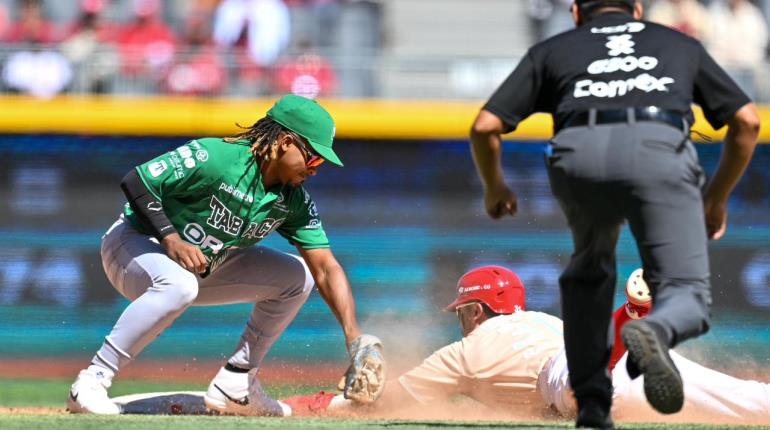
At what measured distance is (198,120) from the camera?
7.37m

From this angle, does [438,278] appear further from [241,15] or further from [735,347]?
[241,15]

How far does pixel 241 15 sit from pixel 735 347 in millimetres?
4383

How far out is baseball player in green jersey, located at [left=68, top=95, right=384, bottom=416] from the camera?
525 centimetres

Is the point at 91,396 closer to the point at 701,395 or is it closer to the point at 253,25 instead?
the point at 701,395

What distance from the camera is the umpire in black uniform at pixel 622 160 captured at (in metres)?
3.82

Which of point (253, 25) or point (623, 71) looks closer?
point (623, 71)

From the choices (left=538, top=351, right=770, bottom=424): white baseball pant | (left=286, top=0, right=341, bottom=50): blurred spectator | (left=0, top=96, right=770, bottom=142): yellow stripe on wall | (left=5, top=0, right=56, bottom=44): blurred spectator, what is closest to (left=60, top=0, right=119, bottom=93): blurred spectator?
Result: (left=5, top=0, right=56, bottom=44): blurred spectator

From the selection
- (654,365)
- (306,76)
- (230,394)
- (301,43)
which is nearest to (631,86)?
(654,365)

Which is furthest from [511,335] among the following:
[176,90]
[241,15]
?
[241,15]

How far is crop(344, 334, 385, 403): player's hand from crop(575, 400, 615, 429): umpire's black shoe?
3.78 ft

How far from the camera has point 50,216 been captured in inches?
295

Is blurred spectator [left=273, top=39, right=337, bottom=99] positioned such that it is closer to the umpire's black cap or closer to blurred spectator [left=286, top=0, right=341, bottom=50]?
blurred spectator [left=286, top=0, right=341, bottom=50]

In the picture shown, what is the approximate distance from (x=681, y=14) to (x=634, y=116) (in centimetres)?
616

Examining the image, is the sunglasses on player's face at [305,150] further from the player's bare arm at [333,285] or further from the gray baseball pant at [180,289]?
the gray baseball pant at [180,289]
